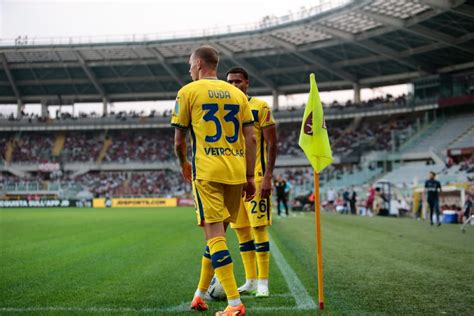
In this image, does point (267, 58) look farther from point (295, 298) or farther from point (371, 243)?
point (295, 298)

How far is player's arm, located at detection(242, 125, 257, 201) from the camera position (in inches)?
181

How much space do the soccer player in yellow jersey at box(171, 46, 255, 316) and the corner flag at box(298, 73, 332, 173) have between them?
0.74m

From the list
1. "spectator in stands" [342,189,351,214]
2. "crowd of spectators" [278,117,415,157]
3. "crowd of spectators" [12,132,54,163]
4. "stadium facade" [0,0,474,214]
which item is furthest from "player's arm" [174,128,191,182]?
"crowd of spectators" [12,132,54,163]

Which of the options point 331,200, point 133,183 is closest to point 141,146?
point 133,183

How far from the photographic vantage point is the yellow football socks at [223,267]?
423 centimetres

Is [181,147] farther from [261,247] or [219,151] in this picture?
[261,247]

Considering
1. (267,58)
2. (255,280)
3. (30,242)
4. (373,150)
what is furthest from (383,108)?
(255,280)

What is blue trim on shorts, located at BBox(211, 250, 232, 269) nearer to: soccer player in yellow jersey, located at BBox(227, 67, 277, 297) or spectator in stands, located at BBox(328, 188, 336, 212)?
soccer player in yellow jersey, located at BBox(227, 67, 277, 297)

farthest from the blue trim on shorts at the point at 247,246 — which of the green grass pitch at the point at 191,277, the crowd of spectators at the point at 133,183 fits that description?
the crowd of spectators at the point at 133,183

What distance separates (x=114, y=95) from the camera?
62.2m

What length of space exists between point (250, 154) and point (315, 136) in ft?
2.43

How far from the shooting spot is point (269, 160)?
5473 millimetres

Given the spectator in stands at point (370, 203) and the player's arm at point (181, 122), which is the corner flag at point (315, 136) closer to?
the player's arm at point (181, 122)

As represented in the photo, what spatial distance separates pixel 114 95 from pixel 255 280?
58954 millimetres
